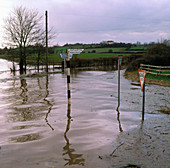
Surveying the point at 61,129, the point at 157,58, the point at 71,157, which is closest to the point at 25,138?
the point at 61,129

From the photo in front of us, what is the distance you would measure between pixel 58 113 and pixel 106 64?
44.7 meters

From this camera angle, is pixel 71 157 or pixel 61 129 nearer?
pixel 71 157

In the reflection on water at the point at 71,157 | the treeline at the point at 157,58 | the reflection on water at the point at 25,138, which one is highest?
the treeline at the point at 157,58

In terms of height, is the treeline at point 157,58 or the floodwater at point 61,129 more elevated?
the treeline at point 157,58

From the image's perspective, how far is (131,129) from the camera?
588 cm

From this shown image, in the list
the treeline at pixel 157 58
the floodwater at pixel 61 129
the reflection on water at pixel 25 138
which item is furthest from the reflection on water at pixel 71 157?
the treeline at pixel 157 58

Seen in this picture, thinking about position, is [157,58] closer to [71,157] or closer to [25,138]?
[25,138]

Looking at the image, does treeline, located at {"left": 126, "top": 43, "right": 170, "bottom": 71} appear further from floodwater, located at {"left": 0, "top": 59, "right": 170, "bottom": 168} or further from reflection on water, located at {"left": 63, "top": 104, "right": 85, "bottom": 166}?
reflection on water, located at {"left": 63, "top": 104, "right": 85, "bottom": 166}

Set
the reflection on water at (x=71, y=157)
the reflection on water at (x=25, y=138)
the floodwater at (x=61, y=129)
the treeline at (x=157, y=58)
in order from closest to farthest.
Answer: the reflection on water at (x=71, y=157) → the floodwater at (x=61, y=129) → the reflection on water at (x=25, y=138) → the treeline at (x=157, y=58)

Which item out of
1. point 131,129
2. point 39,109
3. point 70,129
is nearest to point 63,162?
point 70,129

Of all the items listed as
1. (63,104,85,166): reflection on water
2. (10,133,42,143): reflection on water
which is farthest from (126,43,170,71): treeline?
(63,104,85,166): reflection on water

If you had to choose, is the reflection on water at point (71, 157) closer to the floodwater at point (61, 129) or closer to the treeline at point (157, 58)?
the floodwater at point (61, 129)

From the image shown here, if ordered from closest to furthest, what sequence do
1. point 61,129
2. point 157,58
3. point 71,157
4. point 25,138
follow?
point 71,157, point 25,138, point 61,129, point 157,58

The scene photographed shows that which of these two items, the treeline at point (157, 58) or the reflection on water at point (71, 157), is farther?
the treeline at point (157, 58)
